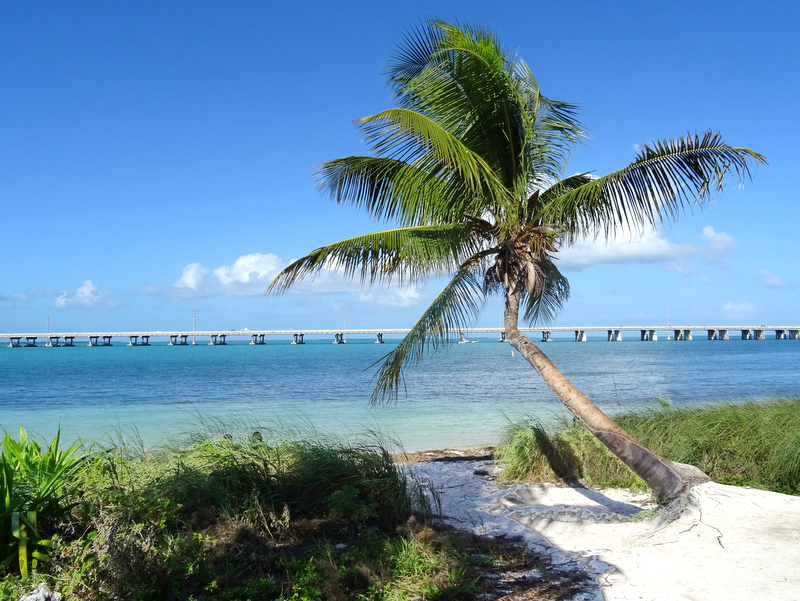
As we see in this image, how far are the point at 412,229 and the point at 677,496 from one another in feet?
14.8

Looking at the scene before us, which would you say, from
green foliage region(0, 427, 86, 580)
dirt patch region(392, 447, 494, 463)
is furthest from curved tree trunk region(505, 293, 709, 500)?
green foliage region(0, 427, 86, 580)

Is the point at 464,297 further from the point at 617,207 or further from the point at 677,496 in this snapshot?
the point at 677,496

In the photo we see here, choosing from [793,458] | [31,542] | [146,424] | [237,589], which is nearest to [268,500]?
[237,589]

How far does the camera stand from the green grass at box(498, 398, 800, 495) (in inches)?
305

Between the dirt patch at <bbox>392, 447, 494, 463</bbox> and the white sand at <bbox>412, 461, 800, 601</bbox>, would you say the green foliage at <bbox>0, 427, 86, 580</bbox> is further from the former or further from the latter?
the dirt patch at <bbox>392, 447, 494, 463</bbox>

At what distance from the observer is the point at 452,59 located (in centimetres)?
759

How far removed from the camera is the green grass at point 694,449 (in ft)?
25.4

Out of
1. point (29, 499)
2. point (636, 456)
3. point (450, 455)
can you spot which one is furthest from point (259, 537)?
point (450, 455)

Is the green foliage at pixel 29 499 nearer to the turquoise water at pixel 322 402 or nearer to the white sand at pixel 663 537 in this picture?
the white sand at pixel 663 537

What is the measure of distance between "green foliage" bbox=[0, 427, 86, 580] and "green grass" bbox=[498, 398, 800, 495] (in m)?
6.13

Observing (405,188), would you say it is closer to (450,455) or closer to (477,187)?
(477,187)

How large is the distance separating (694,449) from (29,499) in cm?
806

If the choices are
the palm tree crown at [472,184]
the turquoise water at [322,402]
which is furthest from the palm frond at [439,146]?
the turquoise water at [322,402]

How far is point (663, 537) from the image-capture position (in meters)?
5.54
